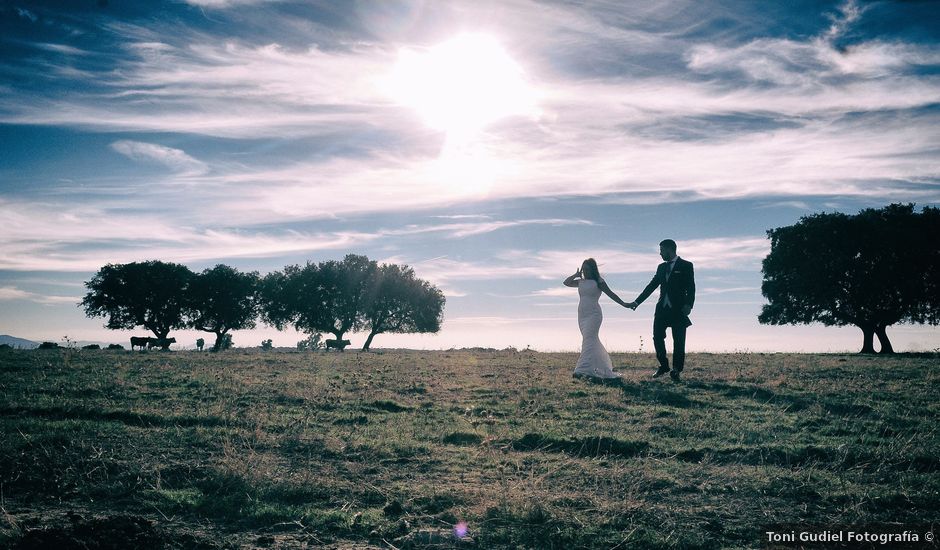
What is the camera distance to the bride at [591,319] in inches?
631

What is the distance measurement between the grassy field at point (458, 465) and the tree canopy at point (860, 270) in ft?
111

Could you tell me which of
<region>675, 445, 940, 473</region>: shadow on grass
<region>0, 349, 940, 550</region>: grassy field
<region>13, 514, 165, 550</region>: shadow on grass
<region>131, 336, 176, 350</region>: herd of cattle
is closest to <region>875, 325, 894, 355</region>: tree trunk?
<region>0, 349, 940, 550</region>: grassy field

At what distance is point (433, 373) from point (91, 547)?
1423 centimetres

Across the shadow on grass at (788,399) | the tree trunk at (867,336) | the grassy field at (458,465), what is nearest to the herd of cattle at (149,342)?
the grassy field at (458,465)

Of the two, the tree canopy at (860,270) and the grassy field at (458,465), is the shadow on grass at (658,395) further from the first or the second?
the tree canopy at (860,270)

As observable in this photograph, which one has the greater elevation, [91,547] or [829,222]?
[829,222]

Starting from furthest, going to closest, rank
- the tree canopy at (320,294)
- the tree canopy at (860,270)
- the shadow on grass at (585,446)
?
the tree canopy at (320,294)
the tree canopy at (860,270)
the shadow on grass at (585,446)

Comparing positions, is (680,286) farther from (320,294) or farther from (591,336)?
(320,294)

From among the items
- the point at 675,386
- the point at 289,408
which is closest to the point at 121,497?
the point at 289,408

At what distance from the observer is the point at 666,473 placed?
6.73 metres

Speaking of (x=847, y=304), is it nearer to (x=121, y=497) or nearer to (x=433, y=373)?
(x=433, y=373)

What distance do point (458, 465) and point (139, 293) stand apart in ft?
231

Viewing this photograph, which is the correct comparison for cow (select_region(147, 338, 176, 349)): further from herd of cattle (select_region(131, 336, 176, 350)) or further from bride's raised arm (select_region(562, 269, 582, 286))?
bride's raised arm (select_region(562, 269, 582, 286))

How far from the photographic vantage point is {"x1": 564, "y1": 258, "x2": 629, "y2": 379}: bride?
1603 centimetres
